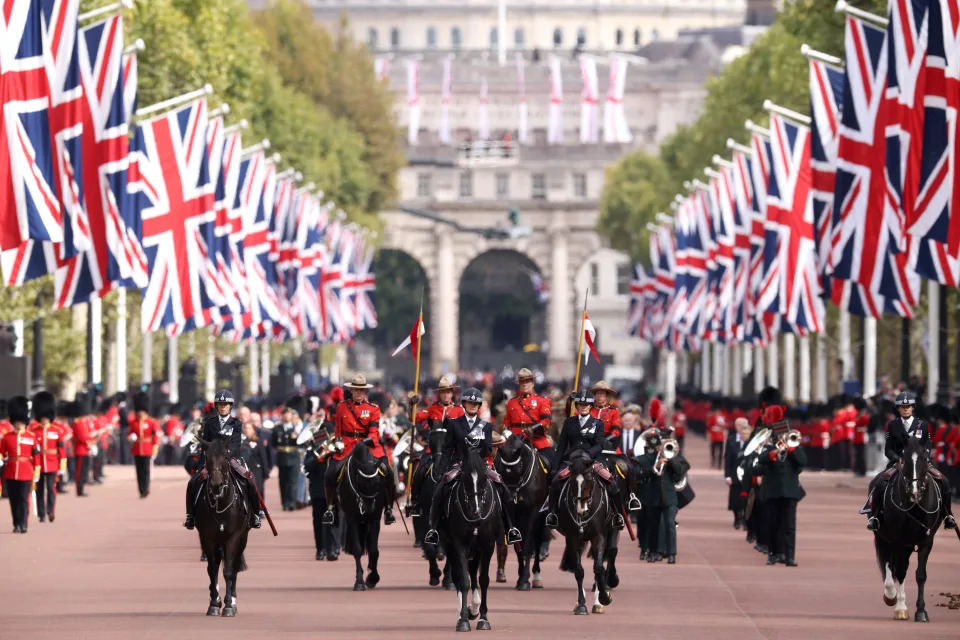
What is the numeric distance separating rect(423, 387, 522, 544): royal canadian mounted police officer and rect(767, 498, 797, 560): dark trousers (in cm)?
696

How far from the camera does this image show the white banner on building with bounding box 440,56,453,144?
6772 inches

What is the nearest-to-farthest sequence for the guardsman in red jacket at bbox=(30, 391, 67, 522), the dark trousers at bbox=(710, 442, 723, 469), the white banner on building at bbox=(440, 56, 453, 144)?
1. the guardsman in red jacket at bbox=(30, 391, 67, 522)
2. the dark trousers at bbox=(710, 442, 723, 469)
3. the white banner on building at bbox=(440, 56, 453, 144)

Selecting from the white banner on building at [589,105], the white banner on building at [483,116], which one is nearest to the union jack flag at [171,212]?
the white banner on building at [589,105]

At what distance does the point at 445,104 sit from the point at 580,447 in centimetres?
15311

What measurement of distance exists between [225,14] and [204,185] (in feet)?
76.9

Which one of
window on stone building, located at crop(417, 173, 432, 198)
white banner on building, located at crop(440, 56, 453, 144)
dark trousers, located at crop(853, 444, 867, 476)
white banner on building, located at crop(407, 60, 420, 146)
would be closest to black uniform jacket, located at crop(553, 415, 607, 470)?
dark trousers, located at crop(853, 444, 867, 476)

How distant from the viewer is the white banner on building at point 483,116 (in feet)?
570

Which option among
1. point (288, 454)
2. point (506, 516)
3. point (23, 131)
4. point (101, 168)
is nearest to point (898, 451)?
point (506, 516)

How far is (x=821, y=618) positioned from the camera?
75.3 feet

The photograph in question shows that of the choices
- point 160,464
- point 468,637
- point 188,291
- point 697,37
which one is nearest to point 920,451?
point 468,637

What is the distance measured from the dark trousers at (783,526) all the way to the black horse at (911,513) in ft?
20.7

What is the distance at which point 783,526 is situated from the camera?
1165 inches

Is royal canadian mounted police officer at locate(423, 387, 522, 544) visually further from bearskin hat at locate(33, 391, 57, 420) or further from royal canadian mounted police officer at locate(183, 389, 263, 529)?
bearskin hat at locate(33, 391, 57, 420)

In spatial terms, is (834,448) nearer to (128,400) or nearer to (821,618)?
(128,400)
